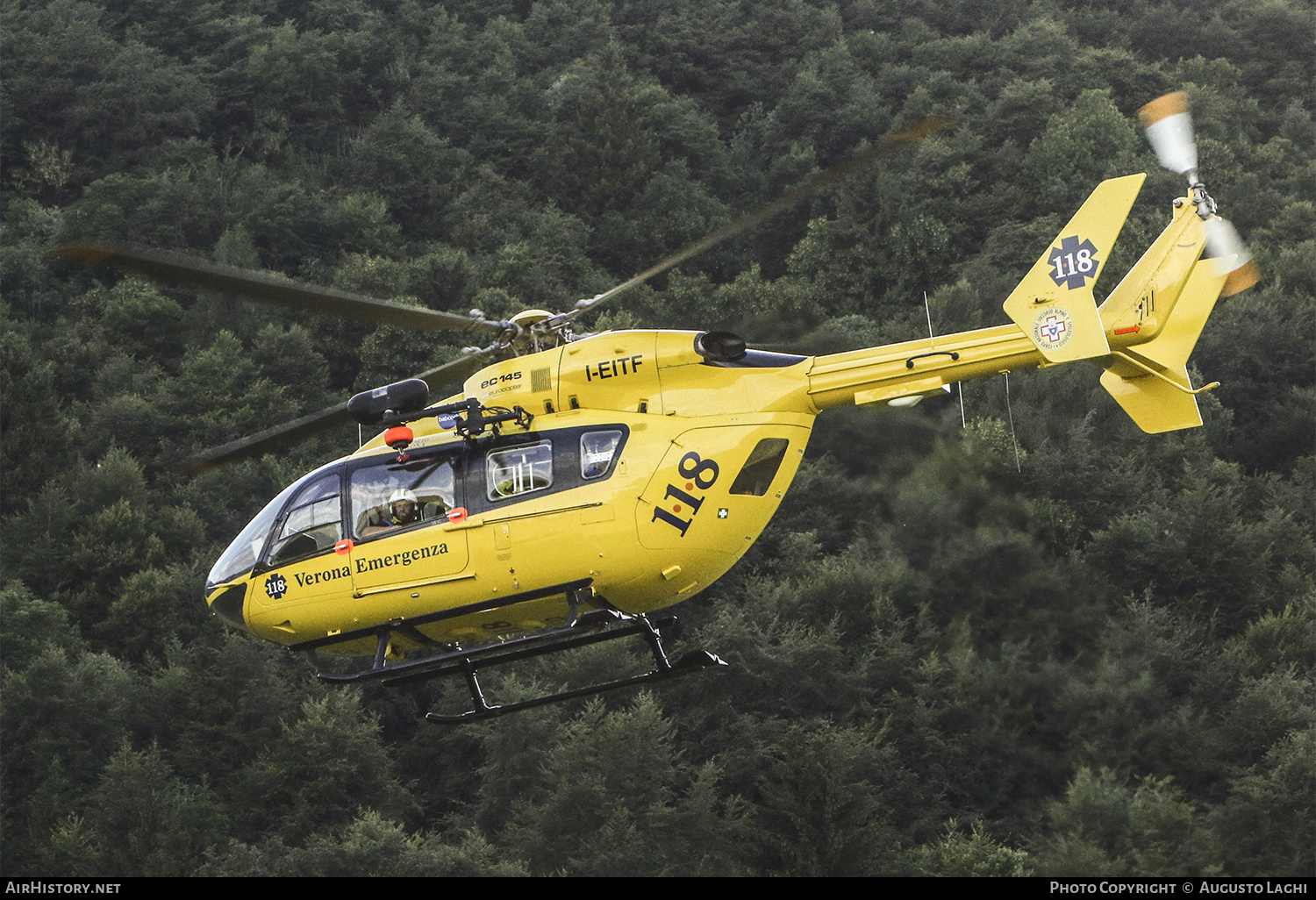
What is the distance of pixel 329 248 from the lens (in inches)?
1882

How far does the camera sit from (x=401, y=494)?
519 inches

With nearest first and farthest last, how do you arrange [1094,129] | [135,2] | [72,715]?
[72,715] → [1094,129] → [135,2]

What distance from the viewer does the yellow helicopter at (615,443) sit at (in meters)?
12.3

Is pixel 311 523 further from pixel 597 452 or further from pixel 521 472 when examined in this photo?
pixel 597 452

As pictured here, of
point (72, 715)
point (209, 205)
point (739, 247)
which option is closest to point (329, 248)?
point (209, 205)

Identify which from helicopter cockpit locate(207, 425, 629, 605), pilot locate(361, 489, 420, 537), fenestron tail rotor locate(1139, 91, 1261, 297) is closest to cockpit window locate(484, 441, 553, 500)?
helicopter cockpit locate(207, 425, 629, 605)

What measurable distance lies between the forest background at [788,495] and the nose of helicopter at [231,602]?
242 inches

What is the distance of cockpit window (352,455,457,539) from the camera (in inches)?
513

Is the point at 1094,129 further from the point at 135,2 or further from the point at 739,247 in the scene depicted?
the point at 135,2

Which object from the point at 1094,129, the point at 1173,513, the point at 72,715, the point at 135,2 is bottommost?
the point at 72,715

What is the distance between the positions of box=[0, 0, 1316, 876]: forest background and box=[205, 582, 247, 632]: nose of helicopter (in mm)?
6154

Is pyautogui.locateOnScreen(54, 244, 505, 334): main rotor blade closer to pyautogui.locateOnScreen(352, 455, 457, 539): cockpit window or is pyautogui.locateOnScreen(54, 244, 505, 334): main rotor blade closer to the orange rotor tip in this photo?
pyautogui.locateOnScreen(352, 455, 457, 539): cockpit window

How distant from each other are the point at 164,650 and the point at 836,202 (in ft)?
69.4

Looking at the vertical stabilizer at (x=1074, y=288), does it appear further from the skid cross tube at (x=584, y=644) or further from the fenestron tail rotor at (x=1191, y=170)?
the skid cross tube at (x=584, y=644)
